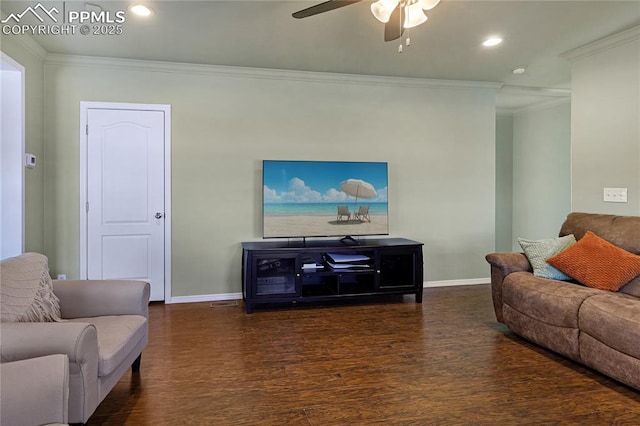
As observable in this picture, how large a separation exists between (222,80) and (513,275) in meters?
3.46

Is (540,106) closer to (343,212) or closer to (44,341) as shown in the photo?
(343,212)

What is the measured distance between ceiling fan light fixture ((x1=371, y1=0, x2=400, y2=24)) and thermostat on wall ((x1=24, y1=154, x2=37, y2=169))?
10.5 feet

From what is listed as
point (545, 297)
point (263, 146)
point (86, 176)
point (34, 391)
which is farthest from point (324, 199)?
point (34, 391)

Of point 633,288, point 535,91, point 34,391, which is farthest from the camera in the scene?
point 535,91

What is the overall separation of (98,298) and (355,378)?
1.64m

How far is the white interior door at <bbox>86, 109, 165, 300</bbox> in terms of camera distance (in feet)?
12.7

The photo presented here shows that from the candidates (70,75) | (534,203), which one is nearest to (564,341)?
(534,203)

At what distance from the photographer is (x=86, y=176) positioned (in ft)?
12.6

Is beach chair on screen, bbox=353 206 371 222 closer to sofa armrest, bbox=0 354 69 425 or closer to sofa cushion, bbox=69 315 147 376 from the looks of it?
sofa cushion, bbox=69 315 147 376

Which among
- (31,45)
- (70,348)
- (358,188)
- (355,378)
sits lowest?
(355,378)

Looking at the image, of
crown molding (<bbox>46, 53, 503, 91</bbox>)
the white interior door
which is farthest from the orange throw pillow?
the white interior door

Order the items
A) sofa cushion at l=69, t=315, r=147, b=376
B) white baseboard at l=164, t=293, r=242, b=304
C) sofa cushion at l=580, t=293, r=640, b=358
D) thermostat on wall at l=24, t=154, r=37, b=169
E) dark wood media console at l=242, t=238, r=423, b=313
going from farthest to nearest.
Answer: white baseboard at l=164, t=293, r=242, b=304, dark wood media console at l=242, t=238, r=423, b=313, thermostat on wall at l=24, t=154, r=37, b=169, sofa cushion at l=580, t=293, r=640, b=358, sofa cushion at l=69, t=315, r=147, b=376

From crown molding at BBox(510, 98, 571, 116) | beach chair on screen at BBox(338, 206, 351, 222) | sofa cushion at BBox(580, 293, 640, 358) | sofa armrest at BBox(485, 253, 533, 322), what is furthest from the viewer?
crown molding at BBox(510, 98, 571, 116)

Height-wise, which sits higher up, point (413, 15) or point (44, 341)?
point (413, 15)
